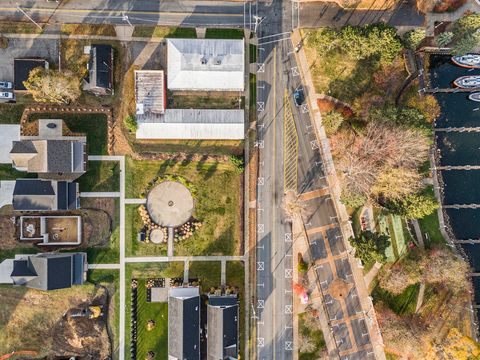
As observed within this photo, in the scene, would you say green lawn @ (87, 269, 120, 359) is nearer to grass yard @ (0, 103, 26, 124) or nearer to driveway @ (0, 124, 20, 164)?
driveway @ (0, 124, 20, 164)

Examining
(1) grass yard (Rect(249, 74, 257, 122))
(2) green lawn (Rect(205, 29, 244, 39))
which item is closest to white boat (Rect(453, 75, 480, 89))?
(1) grass yard (Rect(249, 74, 257, 122))

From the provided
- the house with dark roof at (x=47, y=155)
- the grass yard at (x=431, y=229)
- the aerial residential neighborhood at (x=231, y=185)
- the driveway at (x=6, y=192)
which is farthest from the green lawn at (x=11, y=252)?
the grass yard at (x=431, y=229)

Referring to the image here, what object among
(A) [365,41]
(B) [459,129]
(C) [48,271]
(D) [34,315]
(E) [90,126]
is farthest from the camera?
(B) [459,129]

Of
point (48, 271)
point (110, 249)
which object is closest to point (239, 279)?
point (110, 249)

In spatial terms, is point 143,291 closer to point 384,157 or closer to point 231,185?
point 231,185

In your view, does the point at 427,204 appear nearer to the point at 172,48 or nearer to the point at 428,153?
the point at 428,153

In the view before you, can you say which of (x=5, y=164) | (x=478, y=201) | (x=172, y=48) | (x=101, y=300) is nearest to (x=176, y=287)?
(x=101, y=300)

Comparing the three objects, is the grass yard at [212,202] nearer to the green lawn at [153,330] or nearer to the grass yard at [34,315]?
the green lawn at [153,330]
